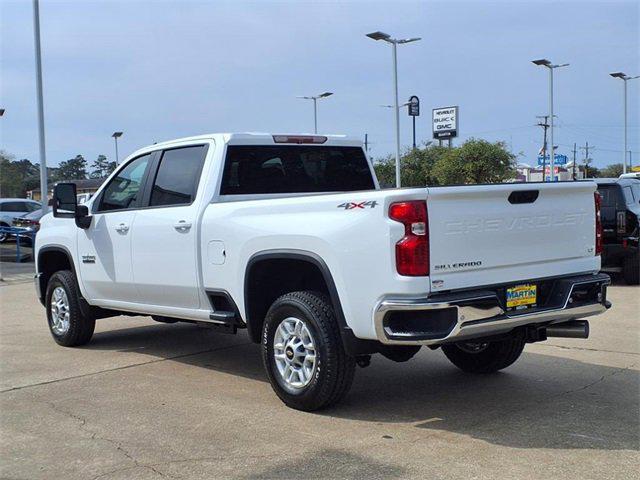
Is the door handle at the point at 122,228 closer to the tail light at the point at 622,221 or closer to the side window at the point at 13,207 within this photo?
the tail light at the point at 622,221

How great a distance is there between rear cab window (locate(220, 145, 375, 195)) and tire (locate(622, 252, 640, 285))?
281 inches

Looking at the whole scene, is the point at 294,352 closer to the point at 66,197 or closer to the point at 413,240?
the point at 413,240

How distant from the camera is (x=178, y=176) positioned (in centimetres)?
651

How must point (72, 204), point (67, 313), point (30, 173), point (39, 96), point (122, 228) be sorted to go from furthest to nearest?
point (30, 173)
point (39, 96)
point (67, 313)
point (72, 204)
point (122, 228)

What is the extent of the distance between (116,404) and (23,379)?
1.39 metres

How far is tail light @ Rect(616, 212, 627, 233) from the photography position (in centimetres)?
1209

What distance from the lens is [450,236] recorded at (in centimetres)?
457

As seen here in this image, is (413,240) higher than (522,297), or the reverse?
(413,240)

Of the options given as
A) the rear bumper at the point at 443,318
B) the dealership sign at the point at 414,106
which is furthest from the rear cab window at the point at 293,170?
the dealership sign at the point at 414,106

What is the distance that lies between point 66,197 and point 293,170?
2.50m

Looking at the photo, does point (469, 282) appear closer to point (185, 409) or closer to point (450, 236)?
point (450, 236)

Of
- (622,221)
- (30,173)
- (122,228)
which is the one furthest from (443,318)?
(30,173)

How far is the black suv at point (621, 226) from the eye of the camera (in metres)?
12.1

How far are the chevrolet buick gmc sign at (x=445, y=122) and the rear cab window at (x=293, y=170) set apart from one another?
5143 centimetres
